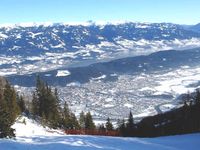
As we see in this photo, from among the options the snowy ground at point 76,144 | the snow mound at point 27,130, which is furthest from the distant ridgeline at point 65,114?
the snowy ground at point 76,144

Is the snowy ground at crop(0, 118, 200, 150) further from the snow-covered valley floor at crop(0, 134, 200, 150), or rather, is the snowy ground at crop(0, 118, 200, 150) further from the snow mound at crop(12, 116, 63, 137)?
the snow mound at crop(12, 116, 63, 137)

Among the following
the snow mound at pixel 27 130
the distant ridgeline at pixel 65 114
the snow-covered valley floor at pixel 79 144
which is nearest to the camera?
the snow-covered valley floor at pixel 79 144

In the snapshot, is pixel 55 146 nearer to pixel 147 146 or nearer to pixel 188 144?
pixel 147 146

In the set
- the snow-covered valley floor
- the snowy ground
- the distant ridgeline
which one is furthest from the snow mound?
the snow-covered valley floor

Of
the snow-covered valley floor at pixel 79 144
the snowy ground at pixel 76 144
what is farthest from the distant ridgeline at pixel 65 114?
the snow-covered valley floor at pixel 79 144

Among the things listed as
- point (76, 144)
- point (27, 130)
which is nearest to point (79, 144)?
point (76, 144)

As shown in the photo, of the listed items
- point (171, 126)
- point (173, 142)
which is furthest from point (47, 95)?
point (173, 142)

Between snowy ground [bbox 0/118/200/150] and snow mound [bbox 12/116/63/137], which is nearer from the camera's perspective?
snowy ground [bbox 0/118/200/150]

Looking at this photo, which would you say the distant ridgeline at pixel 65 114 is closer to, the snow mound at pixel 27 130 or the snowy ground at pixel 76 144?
the snow mound at pixel 27 130

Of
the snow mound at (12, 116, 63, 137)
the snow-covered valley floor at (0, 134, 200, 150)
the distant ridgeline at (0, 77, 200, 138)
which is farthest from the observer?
the distant ridgeline at (0, 77, 200, 138)

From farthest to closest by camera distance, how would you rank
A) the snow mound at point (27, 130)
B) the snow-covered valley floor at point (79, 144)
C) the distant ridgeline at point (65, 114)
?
the distant ridgeline at point (65, 114)
the snow mound at point (27, 130)
the snow-covered valley floor at point (79, 144)

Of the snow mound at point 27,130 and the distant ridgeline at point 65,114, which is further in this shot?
the distant ridgeline at point 65,114
